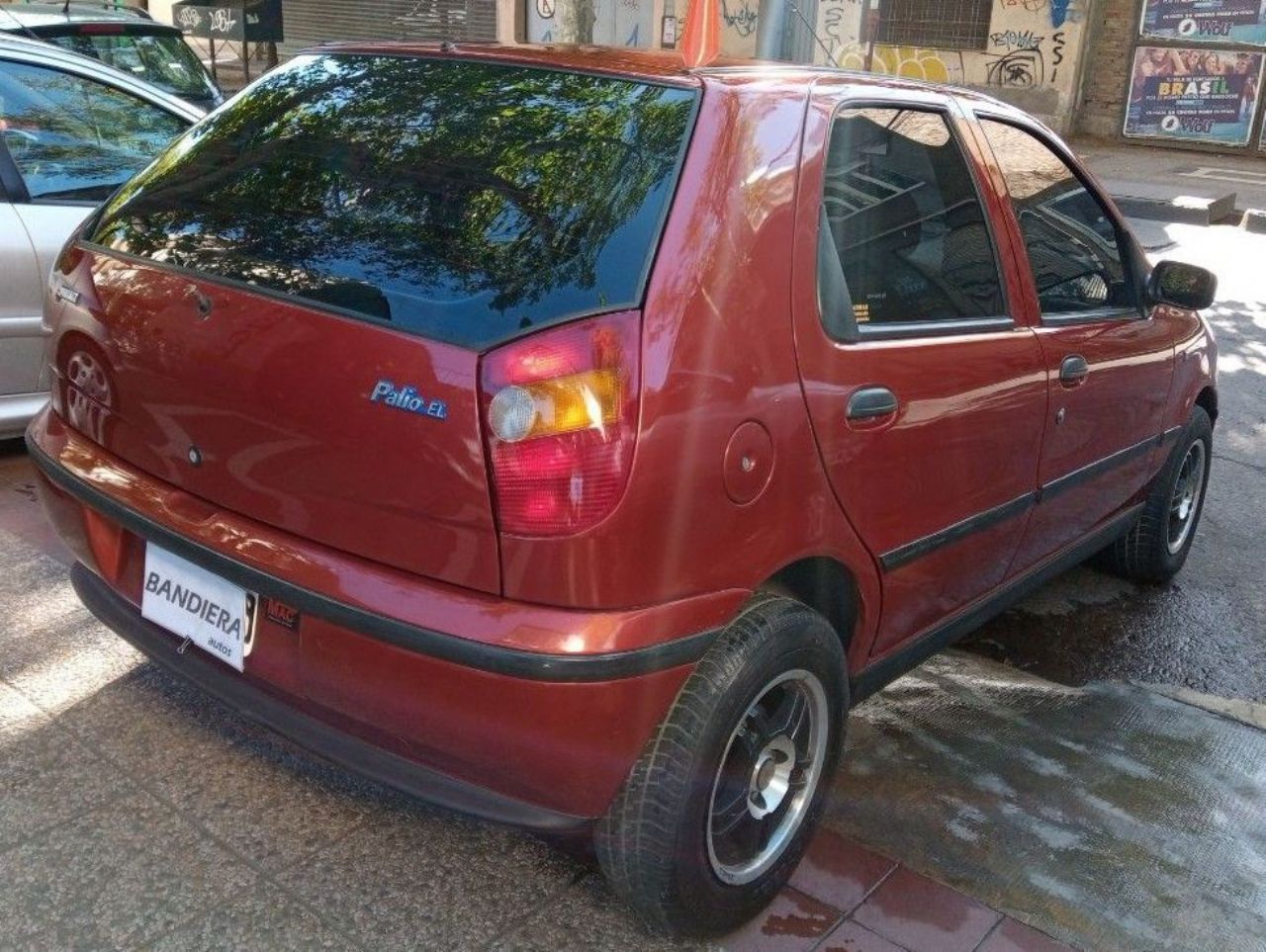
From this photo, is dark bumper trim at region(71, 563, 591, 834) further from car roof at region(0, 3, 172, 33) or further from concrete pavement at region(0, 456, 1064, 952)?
car roof at region(0, 3, 172, 33)

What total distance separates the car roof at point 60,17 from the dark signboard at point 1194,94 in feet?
44.4

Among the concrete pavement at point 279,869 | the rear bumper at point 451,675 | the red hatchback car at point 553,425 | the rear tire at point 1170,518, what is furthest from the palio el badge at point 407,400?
the rear tire at point 1170,518

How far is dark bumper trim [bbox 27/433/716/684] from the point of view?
2145 millimetres

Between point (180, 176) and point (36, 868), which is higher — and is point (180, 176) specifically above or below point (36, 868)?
above

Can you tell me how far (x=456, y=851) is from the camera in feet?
9.09

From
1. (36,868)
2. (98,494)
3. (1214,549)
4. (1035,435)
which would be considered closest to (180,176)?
(98,494)

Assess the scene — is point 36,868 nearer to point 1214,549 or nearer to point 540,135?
point 540,135

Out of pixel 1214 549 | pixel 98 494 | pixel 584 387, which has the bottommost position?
pixel 1214 549

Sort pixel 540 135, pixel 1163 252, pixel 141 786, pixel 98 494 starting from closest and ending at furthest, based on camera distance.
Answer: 1. pixel 540 135
2. pixel 98 494
3. pixel 141 786
4. pixel 1163 252

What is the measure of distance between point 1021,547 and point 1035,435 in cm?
35

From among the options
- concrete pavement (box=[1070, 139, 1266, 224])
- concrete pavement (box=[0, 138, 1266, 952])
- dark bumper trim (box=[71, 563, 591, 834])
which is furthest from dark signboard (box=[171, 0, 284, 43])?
dark bumper trim (box=[71, 563, 591, 834])

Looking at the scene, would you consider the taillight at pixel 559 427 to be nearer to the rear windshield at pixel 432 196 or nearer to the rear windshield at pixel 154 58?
the rear windshield at pixel 432 196

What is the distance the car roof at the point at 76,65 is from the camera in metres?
4.93

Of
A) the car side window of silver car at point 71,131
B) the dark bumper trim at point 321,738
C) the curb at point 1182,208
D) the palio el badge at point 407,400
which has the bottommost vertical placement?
the curb at point 1182,208
